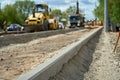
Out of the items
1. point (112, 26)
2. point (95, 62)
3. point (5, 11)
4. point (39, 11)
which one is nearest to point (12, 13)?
point (5, 11)

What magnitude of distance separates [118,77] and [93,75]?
74 cm

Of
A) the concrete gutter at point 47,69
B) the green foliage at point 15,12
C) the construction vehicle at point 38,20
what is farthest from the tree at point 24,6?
the concrete gutter at point 47,69

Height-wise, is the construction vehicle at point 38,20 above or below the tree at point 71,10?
below

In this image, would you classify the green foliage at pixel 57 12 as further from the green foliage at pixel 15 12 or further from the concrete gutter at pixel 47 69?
the concrete gutter at pixel 47 69

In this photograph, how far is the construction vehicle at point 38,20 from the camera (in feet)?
142

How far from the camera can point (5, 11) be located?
11688 cm

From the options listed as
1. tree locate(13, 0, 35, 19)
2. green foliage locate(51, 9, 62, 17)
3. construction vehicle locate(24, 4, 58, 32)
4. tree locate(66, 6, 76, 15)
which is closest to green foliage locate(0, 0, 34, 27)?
tree locate(13, 0, 35, 19)

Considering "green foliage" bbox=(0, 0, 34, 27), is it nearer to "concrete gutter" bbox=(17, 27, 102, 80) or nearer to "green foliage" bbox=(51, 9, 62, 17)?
"green foliage" bbox=(51, 9, 62, 17)

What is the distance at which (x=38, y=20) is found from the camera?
43.5 meters

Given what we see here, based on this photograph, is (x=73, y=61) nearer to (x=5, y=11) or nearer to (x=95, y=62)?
(x=95, y=62)

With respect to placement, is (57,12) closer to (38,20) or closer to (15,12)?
(15,12)

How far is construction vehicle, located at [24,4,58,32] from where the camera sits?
43.2 meters

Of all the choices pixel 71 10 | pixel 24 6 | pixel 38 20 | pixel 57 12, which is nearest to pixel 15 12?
pixel 24 6

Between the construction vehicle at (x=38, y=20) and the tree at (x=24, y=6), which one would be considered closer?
the construction vehicle at (x=38, y=20)
